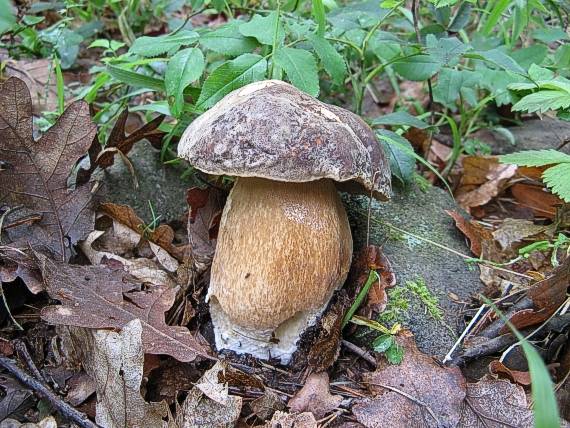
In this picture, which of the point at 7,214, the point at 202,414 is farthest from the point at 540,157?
the point at 7,214

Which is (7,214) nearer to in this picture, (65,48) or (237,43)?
(237,43)

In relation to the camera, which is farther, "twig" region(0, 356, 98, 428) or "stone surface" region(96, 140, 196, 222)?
"stone surface" region(96, 140, 196, 222)

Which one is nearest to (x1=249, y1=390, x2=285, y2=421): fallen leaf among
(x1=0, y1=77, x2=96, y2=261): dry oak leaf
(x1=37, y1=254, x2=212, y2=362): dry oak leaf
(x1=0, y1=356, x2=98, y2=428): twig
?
(x1=37, y1=254, x2=212, y2=362): dry oak leaf

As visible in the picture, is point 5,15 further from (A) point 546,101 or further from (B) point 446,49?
(B) point 446,49

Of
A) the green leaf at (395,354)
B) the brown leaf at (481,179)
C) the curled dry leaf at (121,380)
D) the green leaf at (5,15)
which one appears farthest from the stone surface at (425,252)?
the green leaf at (5,15)

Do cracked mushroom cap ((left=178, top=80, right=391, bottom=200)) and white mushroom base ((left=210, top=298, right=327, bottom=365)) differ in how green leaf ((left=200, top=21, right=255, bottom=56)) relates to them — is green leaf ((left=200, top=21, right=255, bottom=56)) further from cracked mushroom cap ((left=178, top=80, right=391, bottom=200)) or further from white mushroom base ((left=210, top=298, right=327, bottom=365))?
white mushroom base ((left=210, top=298, right=327, bottom=365))

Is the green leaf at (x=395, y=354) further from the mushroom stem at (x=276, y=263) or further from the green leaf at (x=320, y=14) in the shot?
the green leaf at (x=320, y=14)

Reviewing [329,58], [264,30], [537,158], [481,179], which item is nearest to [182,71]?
[264,30]
